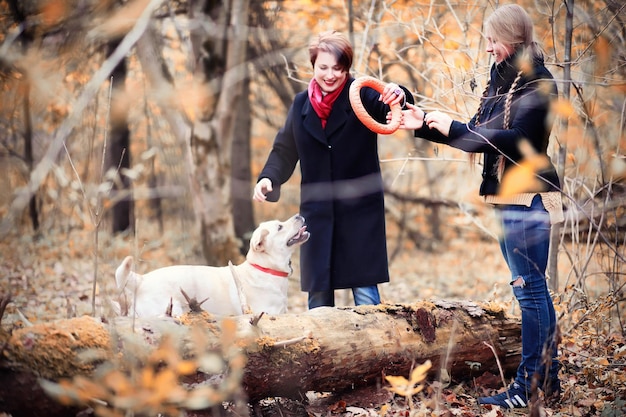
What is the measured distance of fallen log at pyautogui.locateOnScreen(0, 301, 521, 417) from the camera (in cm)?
261

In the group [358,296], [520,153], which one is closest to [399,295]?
[358,296]

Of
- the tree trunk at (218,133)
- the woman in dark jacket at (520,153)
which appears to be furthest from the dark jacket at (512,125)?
the tree trunk at (218,133)

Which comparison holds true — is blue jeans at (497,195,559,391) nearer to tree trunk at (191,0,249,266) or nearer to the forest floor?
the forest floor

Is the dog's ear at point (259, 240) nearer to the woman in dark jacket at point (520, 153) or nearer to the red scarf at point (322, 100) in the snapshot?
the red scarf at point (322, 100)

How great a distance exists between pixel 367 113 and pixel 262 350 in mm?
1697

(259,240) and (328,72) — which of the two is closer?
(328,72)

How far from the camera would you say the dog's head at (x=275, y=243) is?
4.37m

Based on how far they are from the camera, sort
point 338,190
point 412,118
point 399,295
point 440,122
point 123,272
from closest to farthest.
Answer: point 440,122 → point 412,118 → point 123,272 → point 338,190 → point 399,295

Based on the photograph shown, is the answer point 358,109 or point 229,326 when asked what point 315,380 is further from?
point 358,109

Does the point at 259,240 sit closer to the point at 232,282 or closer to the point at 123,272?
the point at 232,282

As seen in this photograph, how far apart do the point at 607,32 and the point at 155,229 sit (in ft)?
39.3

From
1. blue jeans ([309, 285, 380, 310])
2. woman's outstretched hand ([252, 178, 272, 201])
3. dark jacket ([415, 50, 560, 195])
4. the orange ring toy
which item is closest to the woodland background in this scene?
dark jacket ([415, 50, 560, 195])

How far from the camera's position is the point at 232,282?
4316 millimetres

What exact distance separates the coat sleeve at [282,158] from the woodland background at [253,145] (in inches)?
34.7
